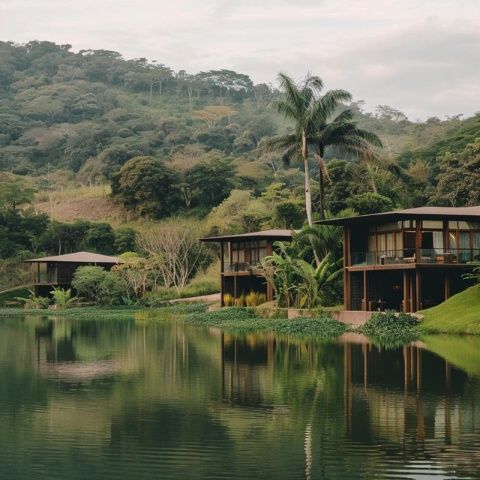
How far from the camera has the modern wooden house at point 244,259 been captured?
53.4 meters

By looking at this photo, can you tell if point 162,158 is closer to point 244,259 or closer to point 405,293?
point 244,259

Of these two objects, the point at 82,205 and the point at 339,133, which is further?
the point at 82,205

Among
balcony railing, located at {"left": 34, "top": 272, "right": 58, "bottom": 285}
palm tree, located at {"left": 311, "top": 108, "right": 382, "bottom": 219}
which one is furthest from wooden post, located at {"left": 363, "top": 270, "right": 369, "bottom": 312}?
balcony railing, located at {"left": 34, "top": 272, "right": 58, "bottom": 285}

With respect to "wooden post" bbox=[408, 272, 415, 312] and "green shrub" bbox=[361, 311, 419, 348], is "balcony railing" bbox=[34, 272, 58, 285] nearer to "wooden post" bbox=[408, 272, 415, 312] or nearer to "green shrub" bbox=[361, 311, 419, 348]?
"wooden post" bbox=[408, 272, 415, 312]

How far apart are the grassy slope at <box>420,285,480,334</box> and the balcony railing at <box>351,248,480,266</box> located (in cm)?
361

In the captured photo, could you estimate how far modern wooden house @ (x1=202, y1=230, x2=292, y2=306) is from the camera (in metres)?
53.4

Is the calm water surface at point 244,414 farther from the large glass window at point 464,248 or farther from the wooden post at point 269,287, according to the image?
the wooden post at point 269,287

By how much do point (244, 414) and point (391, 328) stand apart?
1914 cm

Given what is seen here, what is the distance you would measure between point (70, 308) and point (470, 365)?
44.4 metres

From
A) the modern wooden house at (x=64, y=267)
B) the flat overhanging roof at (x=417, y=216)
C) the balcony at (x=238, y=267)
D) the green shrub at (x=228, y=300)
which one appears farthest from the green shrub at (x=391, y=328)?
the modern wooden house at (x=64, y=267)

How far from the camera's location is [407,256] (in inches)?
1602

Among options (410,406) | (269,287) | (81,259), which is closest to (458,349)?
(410,406)

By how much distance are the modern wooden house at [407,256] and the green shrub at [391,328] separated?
180 inches

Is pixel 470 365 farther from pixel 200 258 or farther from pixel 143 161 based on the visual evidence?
pixel 143 161
